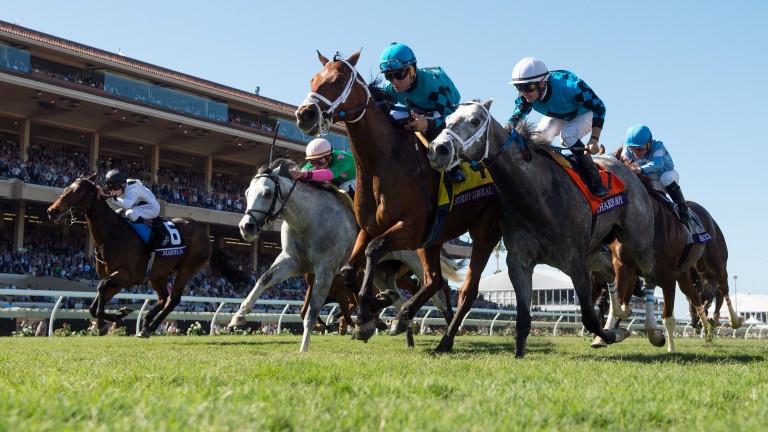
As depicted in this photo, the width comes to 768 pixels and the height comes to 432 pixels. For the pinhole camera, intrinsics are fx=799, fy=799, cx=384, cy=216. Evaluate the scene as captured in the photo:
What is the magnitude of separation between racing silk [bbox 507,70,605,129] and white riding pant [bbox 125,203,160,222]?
5639mm

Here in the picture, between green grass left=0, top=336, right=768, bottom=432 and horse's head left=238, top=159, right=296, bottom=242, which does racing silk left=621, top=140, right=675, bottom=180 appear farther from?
green grass left=0, top=336, right=768, bottom=432

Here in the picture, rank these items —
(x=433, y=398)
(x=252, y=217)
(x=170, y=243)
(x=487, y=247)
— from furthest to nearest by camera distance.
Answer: (x=170, y=243), (x=252, y=217), (x=487, y=247), (x=433, y=398)

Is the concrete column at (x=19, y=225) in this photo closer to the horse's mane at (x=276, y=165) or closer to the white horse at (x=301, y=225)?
the horse's mane at (x=276, y=165)

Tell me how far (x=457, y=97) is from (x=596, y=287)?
5.49 m

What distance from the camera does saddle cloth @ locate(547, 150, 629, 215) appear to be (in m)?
6.49

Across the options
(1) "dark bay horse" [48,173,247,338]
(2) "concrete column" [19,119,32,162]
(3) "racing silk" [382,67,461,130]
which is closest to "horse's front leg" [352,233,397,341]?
(3) "racing silk" [382,67,461,130]

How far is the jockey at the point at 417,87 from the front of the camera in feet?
22.8

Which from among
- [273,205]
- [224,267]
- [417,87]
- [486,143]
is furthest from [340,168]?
[224,267]

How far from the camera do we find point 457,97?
7.44 m

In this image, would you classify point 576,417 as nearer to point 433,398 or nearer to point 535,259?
point 433,398

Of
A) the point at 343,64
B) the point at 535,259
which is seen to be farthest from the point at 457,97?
the point at 535,259

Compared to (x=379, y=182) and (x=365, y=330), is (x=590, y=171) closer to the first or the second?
(x=379, y=182)

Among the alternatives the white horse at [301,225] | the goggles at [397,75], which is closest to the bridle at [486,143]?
the goggles at [397,75]

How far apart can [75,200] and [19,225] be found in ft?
70.8
